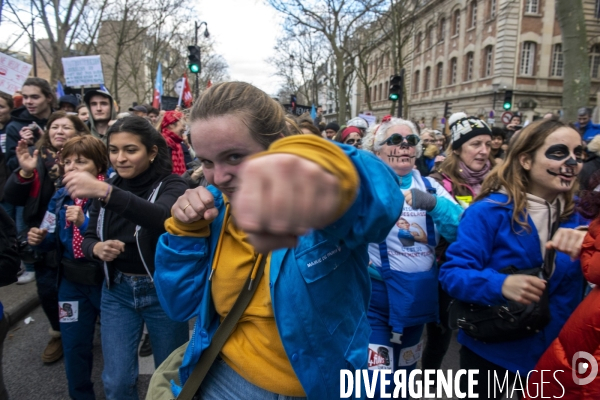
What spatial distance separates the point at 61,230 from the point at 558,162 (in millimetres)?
3166

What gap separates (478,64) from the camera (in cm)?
3094

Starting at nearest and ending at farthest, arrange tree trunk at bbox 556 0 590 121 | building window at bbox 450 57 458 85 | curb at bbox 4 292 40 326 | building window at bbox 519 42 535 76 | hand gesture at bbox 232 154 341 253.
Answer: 1. hand gesture at bbox 232 154 341 253
2. curb at bbox 4 292 40 326
3. tree trunk at bbox 556 0 590 121
4. building window at bbox 519 42 535 76
5. building window at bbox 450 57 458 85

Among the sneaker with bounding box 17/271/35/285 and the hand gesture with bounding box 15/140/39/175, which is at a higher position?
the hand gesture with bounding box 15/140/39/175

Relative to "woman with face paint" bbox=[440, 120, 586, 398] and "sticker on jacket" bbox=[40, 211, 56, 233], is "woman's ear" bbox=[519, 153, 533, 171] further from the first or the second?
"sticker on jacket" bbox=[40, 211, 56, 233]

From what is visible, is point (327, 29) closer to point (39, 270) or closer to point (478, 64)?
point (478, 64)

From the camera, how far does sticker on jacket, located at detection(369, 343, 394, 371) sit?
252cm

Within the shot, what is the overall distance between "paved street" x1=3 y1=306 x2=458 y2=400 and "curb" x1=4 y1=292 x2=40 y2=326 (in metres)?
0.09

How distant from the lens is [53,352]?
3.61m

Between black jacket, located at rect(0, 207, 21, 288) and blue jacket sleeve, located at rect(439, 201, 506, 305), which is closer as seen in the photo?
blue jacket sleeve, located at rect(439, 201, 506, 305)

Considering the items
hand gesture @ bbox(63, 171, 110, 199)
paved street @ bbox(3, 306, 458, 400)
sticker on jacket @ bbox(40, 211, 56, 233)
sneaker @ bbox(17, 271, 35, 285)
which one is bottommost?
paved street @ bbox(3, 306, 458, 400)

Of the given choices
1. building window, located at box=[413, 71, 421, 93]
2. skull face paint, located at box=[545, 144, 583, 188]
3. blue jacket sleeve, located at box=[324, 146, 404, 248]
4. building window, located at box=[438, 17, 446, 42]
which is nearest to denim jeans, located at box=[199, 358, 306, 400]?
blue jacket sleeve, located at box=[324, 146, 404, 248]

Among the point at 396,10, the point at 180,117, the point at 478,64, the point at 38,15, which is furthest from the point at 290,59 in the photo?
the point at 180,117

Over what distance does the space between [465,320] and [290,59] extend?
4633cm

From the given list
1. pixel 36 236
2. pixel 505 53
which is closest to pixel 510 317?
pixel 36 236
